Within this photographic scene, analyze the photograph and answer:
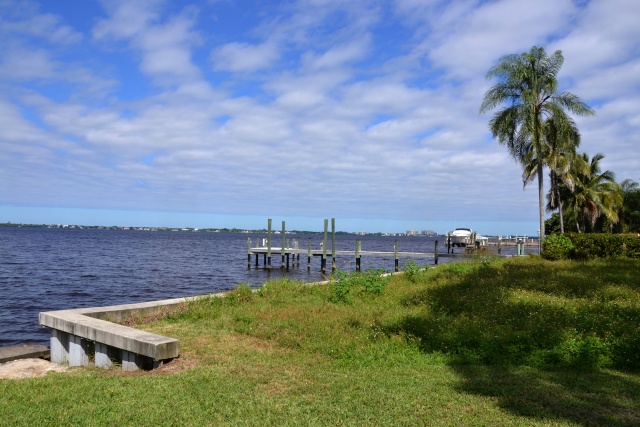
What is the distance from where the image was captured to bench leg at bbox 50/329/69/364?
392 inches

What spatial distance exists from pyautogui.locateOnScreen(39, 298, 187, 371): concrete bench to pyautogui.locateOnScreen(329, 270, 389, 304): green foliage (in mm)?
5773

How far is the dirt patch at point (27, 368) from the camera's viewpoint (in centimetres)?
852

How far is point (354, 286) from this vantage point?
50.7 ft

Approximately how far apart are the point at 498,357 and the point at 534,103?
23134 mm

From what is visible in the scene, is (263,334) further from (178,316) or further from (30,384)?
(30,384)

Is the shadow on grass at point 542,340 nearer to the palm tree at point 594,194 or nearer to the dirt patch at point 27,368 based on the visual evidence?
the dirt patch at point 27,368

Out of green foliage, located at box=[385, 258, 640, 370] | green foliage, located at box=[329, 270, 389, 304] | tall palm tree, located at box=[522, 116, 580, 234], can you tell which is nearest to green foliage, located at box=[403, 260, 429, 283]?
green foliage, located at box=[385, 258, 640, 370]

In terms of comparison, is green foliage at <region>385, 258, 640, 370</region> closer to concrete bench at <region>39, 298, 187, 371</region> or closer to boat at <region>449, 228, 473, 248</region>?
concrete bench at <region>39, 298, 187, 371</region>

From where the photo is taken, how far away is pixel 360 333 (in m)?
10.0

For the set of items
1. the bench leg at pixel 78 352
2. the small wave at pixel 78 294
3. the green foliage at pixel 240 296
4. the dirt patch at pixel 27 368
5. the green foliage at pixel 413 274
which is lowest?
the small wave at pixel 78 294

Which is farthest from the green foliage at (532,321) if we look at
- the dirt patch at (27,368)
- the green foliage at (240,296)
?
the dirt patch at (27,368)

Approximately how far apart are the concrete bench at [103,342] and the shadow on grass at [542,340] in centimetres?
463

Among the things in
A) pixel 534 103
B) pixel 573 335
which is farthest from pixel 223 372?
pixel 534 103

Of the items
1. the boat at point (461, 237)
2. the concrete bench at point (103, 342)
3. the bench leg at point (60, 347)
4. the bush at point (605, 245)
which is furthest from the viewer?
the boat at point (461, 237)
